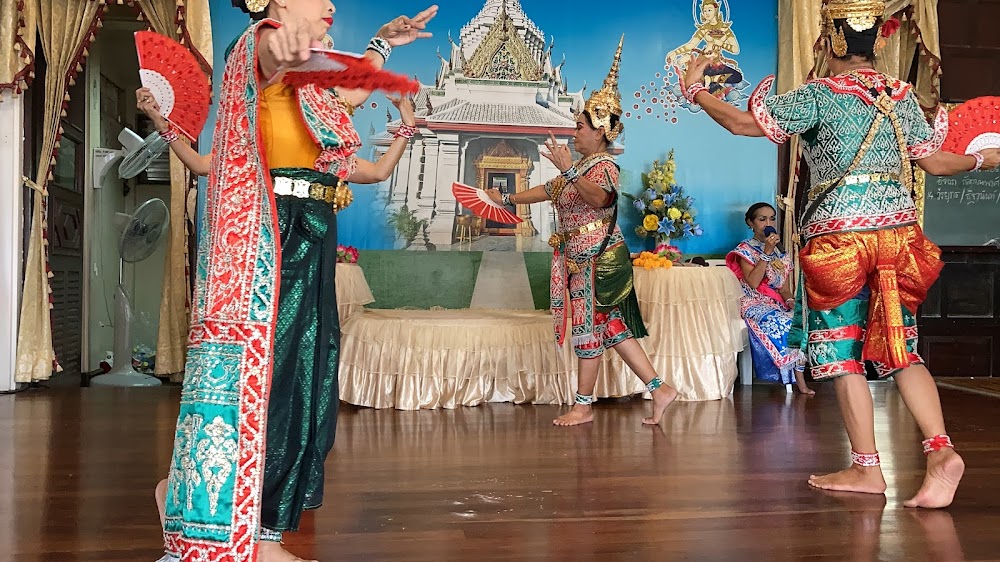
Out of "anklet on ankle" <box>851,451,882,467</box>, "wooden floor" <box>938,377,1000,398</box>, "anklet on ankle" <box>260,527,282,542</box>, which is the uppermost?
"anklet on ankle" <box>851,451,882,467</box>

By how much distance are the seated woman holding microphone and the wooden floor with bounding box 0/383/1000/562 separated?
1120mm

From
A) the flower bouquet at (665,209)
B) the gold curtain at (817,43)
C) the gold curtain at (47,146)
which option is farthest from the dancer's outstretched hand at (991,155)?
the gold curtain at (47,146)

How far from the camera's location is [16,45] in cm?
546

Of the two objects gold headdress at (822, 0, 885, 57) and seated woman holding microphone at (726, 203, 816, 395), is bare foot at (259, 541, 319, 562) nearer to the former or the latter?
gold headdress at (822, 0, 885, 57)

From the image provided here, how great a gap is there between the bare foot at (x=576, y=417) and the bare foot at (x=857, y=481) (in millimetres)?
1567

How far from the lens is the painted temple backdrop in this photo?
629cm

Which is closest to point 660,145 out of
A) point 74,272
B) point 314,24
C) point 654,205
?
point 654,205

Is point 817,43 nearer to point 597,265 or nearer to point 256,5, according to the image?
point 597,265

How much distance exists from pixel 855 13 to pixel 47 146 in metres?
4.87

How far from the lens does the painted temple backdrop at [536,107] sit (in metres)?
6.29

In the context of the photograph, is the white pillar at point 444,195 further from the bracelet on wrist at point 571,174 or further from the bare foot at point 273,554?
the bare foot at point 273,554

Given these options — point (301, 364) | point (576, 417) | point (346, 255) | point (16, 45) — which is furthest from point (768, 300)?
point (16, 45)

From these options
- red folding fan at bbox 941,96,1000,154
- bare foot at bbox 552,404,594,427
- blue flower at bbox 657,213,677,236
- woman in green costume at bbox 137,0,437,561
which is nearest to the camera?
woman in green costume at bbox 137,0,437,561

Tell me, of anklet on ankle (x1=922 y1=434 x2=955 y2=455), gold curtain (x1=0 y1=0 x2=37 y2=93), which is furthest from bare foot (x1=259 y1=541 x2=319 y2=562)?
gold curtain (x1=0 y1=0 x2=37 y2=93)
